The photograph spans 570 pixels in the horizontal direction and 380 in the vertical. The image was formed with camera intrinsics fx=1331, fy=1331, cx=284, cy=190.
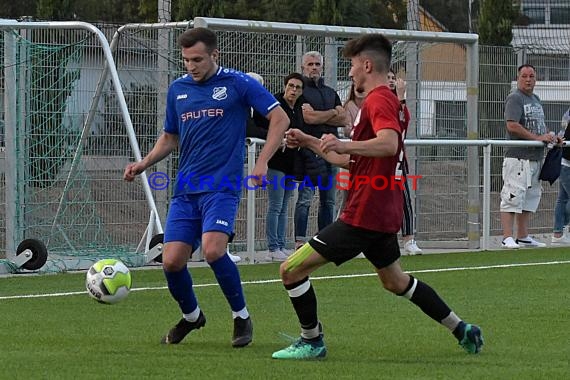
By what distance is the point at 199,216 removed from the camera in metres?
8.53

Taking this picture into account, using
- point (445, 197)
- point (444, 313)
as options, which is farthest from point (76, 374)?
point (445, 197)

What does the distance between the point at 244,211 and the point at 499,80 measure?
201 inches

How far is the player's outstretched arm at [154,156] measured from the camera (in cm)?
863

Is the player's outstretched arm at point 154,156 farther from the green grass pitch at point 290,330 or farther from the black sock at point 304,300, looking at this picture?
the black sock at point 304,300

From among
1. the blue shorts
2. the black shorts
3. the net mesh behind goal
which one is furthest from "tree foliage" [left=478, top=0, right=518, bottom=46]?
the black shorts

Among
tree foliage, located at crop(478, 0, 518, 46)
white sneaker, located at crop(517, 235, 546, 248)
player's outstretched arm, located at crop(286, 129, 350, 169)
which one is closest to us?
player's outstretched arm, located at crop(286, 129, 350, 169)

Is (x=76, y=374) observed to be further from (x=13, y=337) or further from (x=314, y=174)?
(x=314, y=174)

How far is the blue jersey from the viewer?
849 cm

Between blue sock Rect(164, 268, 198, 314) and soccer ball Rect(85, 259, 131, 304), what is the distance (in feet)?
2.07

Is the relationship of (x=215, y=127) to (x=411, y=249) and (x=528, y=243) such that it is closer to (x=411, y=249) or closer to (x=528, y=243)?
(x=411, y=249)

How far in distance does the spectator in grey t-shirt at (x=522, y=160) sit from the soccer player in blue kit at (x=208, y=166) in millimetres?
8600

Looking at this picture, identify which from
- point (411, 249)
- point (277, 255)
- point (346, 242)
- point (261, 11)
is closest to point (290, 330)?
point (346, 242)

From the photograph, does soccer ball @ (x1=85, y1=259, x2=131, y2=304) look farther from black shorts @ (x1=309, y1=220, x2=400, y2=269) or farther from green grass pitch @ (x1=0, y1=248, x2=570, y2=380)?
black shorts @ (x1=309, y1=220, x2=400, y2=269)

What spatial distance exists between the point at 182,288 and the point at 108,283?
2.33 ft
